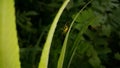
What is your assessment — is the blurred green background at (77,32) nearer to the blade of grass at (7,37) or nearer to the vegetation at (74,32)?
the vegetation at (74,32)

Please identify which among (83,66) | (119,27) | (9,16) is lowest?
(83,66)

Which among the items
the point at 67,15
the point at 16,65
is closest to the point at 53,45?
the point at 67,15

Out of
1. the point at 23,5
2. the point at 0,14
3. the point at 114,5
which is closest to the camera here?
the point at 0,14

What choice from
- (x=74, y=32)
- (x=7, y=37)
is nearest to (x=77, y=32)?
(x=74, y=32)

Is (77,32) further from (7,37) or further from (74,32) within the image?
(7,37)

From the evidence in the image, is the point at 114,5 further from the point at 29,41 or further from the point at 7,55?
the point at 7,55
